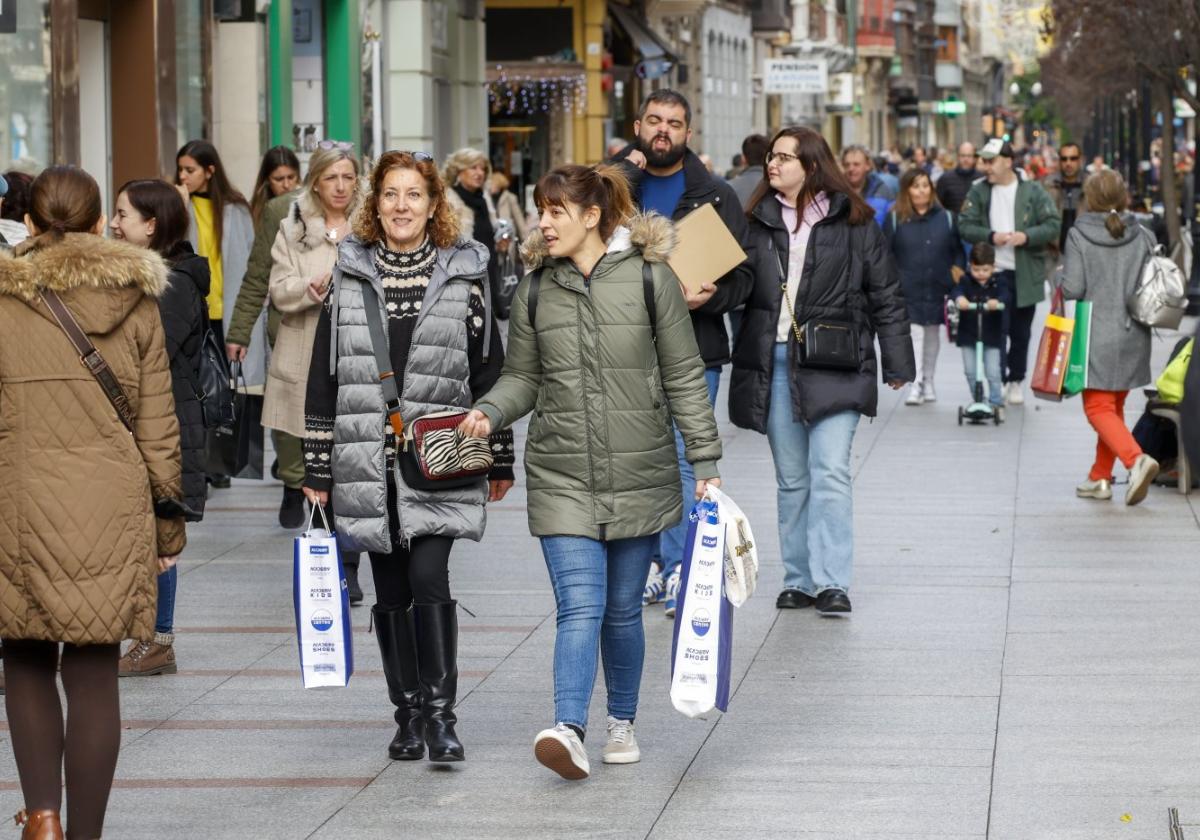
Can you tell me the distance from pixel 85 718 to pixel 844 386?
14.0 ft

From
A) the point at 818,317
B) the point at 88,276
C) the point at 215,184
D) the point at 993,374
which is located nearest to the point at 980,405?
the point at 993,374

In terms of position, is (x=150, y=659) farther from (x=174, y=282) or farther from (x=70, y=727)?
(x=70, y=727)

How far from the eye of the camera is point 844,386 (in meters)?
9.30

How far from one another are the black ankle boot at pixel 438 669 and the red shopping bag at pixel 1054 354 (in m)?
6.70

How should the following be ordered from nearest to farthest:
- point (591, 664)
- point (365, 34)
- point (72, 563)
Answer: point (72, 563)
point (591, 664)
point (365, 34)

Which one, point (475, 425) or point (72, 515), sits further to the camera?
point (475, 425)

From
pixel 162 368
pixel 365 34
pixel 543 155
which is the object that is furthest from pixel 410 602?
Answer: pixel 543 155

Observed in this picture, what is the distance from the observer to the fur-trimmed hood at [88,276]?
18.8ft

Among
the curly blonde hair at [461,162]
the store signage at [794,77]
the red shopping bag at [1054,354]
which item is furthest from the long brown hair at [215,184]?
the store signage at [794,77]

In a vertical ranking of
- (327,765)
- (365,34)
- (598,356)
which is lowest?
(327,765)

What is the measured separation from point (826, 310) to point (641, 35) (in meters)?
33.4

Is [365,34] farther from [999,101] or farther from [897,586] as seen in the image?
[999,101]

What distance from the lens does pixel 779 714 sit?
24.7ft

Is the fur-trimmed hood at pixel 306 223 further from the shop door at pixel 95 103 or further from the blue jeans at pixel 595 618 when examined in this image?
the shop door at pixel 95 103
